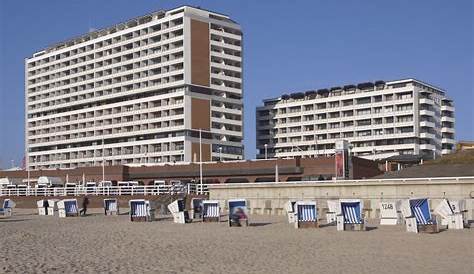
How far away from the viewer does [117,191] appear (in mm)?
58281

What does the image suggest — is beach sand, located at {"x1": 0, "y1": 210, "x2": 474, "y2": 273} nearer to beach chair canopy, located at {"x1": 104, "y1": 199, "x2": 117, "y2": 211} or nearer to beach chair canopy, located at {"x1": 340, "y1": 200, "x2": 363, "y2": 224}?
beach chair canopy, located at {"x1": 340, "y1": 200, "x2": 363, "y2": 224}

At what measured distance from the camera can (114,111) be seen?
111 m

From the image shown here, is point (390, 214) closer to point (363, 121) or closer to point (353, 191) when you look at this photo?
point (353, 191)

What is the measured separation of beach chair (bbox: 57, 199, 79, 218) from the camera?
39906 mm

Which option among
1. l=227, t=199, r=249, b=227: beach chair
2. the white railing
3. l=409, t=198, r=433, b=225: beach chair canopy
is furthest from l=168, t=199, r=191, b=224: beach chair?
the white railing

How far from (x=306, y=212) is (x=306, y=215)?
5.3 inches

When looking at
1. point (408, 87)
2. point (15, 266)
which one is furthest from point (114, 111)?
point (15, 266)

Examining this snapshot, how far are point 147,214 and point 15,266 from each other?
2013 cm

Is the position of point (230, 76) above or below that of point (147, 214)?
above

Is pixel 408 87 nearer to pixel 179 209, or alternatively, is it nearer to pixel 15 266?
pixel 179 209

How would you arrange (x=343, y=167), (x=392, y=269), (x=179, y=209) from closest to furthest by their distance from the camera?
(x=392, y=269) < (x=179, y=209) < (x=343, y=167)

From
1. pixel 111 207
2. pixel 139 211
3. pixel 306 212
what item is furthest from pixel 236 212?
pixel 111 207

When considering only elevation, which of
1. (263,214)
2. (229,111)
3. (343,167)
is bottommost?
(263,214)

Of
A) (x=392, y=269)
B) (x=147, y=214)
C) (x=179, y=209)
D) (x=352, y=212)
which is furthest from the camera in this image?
(x=147, y=214)
